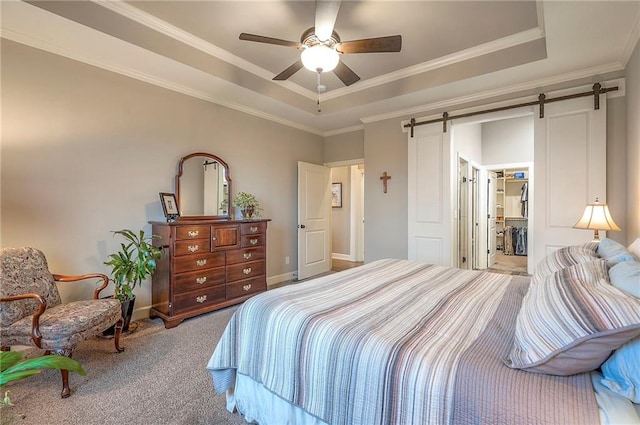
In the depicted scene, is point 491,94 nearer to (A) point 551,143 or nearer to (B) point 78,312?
(A) point 551,143

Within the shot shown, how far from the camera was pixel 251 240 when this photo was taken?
3680 mm

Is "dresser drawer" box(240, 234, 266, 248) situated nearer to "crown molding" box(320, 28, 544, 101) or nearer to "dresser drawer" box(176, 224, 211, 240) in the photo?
"dresser drawer" box(176, 224, 211, 240)

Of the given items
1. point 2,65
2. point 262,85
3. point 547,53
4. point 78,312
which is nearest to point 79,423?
point 78,312

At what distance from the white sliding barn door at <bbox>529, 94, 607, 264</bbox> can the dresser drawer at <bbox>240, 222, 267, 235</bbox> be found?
328 centimetres

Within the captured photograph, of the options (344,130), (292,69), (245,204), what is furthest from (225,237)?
(344,130)

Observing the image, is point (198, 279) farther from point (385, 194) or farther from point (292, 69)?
point (385, 194)

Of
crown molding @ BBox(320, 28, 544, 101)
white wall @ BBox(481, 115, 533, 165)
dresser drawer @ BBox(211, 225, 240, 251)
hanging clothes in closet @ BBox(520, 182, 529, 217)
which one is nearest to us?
crown molding @ BBox(320, 28, 544, 101)

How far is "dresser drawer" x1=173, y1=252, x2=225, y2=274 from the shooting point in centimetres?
297

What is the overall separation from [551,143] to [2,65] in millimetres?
5262

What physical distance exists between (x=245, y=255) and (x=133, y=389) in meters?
1.83

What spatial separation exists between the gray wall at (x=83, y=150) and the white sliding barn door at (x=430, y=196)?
2.78m

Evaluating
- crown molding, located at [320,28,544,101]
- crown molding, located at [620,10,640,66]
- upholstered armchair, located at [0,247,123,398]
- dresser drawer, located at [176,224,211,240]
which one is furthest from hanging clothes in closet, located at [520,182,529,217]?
upholstered armchair, located at [0,247,123,398]

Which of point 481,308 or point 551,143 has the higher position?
point 551,143

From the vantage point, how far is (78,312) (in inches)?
81.1
